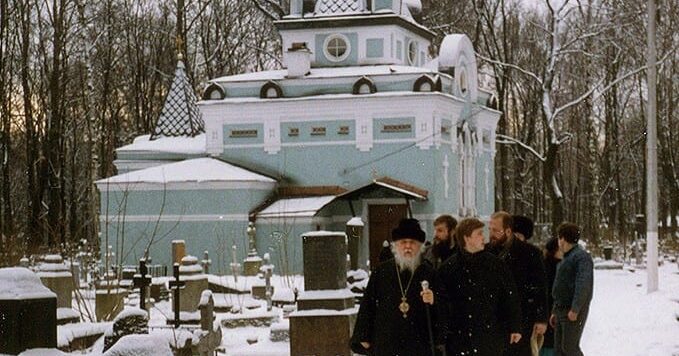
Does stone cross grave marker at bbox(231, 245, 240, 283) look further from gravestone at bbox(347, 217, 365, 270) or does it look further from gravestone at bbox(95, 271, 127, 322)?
gravestone at bbox(95, 271, 127, 322)

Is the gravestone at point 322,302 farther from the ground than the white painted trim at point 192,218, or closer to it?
closer to it

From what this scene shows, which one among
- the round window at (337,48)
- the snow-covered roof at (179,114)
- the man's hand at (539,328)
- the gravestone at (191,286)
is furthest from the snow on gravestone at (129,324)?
the snow-covered roof at (179,114)

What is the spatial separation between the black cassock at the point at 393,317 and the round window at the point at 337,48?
86.7 feet

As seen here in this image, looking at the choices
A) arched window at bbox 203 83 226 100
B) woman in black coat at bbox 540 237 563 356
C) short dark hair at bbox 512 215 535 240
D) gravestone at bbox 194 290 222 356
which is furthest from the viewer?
arched window at bbox 203 83 226 100

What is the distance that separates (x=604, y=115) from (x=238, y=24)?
1752cm

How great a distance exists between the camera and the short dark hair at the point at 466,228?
29.2ft

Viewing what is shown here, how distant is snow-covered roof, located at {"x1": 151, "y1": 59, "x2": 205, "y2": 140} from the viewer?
120 ft

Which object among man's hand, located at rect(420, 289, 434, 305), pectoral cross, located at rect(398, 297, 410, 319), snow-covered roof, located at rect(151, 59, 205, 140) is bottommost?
pectoral cross, located at rect(398, 297, 410, 319)

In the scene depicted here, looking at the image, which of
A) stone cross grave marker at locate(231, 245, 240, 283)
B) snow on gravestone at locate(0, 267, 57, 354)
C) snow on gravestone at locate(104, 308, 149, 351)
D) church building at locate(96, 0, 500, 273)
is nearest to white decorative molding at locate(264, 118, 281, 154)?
church building at locate(96, 0, 500, 273)

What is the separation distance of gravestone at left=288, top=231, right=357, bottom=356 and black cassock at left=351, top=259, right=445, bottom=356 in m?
5.18

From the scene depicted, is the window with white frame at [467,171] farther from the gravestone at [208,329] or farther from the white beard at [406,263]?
the white beard at [406,263]

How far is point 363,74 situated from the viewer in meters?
32.5

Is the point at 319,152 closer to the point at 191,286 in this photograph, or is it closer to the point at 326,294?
the point at 191,286

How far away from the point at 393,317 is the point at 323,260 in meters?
5.48
